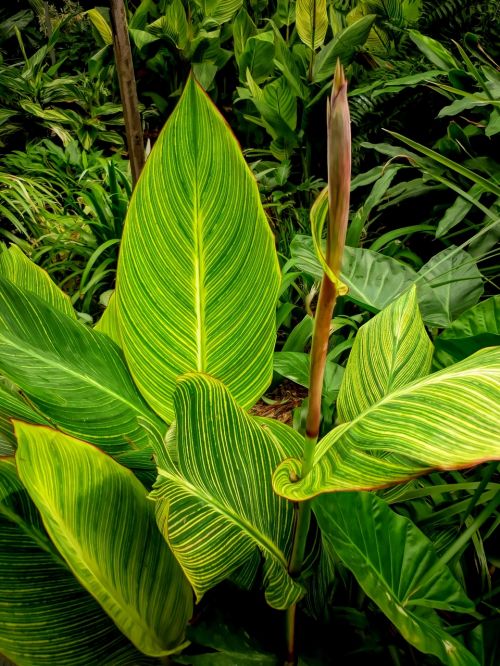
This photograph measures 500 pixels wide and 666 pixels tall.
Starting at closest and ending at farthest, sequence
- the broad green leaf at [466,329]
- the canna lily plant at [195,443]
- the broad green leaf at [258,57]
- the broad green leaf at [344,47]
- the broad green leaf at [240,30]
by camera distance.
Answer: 1. the canna lily plant at [195,443]
2. the broad green leaf at [466,329]
3. the broad green leaf at [344,47]
4. the broad green leaf at [258,57]
5. the broad green leaf at [240,30]

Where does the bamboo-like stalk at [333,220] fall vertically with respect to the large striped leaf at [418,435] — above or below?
above

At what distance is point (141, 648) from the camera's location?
599 millimetres

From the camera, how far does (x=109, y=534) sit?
577 mm

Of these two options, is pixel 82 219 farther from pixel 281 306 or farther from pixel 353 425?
pixel 353 425

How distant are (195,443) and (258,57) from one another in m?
2.98

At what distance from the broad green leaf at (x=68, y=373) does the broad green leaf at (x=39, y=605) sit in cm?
9

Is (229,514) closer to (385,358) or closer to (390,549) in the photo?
(390,549)

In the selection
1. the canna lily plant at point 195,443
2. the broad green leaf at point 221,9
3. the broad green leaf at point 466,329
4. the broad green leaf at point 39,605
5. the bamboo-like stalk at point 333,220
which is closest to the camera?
the bamboo-like stalk at point 333,220

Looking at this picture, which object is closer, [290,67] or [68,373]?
[68,373]

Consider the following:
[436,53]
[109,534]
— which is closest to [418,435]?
[109,534]

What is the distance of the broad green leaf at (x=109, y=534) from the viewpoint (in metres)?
0.49

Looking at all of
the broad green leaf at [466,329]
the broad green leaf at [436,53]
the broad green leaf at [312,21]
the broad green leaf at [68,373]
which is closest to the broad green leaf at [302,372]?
the broad green leaf at [466,329]

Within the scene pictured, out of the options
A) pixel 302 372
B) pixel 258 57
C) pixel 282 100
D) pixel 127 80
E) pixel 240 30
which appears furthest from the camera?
pixel 240 30

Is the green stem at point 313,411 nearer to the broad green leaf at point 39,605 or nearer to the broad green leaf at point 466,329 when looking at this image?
the broad green leaf at point 39,605
